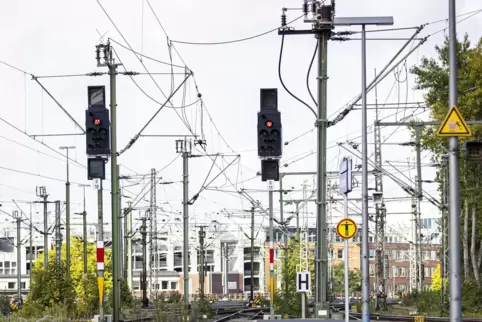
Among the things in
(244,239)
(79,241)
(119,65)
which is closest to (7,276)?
(244,239)

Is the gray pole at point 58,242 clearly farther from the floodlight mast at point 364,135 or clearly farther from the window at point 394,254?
the window at point 394,254

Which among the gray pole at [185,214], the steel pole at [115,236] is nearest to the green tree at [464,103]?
the gray pole at [185,214]

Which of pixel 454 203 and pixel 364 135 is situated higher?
pixel 364 135

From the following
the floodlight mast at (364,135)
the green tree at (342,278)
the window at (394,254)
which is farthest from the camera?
the window at (394,254)

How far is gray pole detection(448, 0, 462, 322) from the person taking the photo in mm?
21203

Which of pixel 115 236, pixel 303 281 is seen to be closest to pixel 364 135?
pixel 303 281

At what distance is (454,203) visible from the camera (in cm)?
2172

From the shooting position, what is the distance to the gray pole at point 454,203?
21203 mm

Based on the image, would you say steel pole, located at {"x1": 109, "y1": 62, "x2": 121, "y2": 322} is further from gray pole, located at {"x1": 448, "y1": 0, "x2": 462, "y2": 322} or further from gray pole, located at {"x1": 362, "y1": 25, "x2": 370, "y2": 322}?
gray pole, located at {"x1": 448, "y1": 0, "x2": 462, "y2": 322}

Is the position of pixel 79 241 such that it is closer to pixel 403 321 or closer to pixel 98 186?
pixel 403 321

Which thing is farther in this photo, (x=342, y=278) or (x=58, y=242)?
(x=342, y=278)

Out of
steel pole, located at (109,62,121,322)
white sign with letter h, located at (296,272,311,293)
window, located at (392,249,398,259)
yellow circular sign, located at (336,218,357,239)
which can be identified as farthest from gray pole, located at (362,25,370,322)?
window, located at (392,249,398,259)

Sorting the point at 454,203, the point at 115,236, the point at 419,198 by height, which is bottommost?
the point at 115,236

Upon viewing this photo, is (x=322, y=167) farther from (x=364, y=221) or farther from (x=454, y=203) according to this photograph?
(x=454, y=203)
